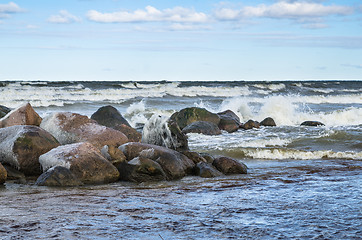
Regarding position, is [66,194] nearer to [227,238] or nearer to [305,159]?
[227,238]

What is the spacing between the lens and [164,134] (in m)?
10.5

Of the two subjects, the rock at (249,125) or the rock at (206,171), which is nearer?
the rock at (206,171)

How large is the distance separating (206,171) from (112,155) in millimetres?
1792

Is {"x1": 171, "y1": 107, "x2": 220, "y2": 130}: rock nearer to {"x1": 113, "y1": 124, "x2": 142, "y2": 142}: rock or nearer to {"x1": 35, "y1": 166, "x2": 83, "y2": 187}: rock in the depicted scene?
{"x1": 113, "y1": 124, "x2": 142, "y2": 142}: rock

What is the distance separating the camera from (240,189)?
738cm

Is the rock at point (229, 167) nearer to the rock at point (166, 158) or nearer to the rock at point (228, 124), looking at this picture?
the rock at point (166, 158)

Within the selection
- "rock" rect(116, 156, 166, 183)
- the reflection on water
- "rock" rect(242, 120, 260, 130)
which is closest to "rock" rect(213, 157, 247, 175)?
the reflection on water

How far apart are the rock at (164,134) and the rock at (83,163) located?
2392mm

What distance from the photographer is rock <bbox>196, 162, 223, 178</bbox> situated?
870cm

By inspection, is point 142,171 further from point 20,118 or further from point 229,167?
point 20,118

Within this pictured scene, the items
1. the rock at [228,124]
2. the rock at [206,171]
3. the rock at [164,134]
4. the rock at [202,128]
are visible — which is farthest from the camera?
the rock at [228,124]

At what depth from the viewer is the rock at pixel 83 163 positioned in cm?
778

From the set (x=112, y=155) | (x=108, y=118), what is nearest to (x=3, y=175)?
(x=112, y=155)

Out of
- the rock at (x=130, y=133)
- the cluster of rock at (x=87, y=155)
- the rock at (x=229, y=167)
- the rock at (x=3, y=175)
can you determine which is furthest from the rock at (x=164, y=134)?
the rock at (x=3, y=175)
